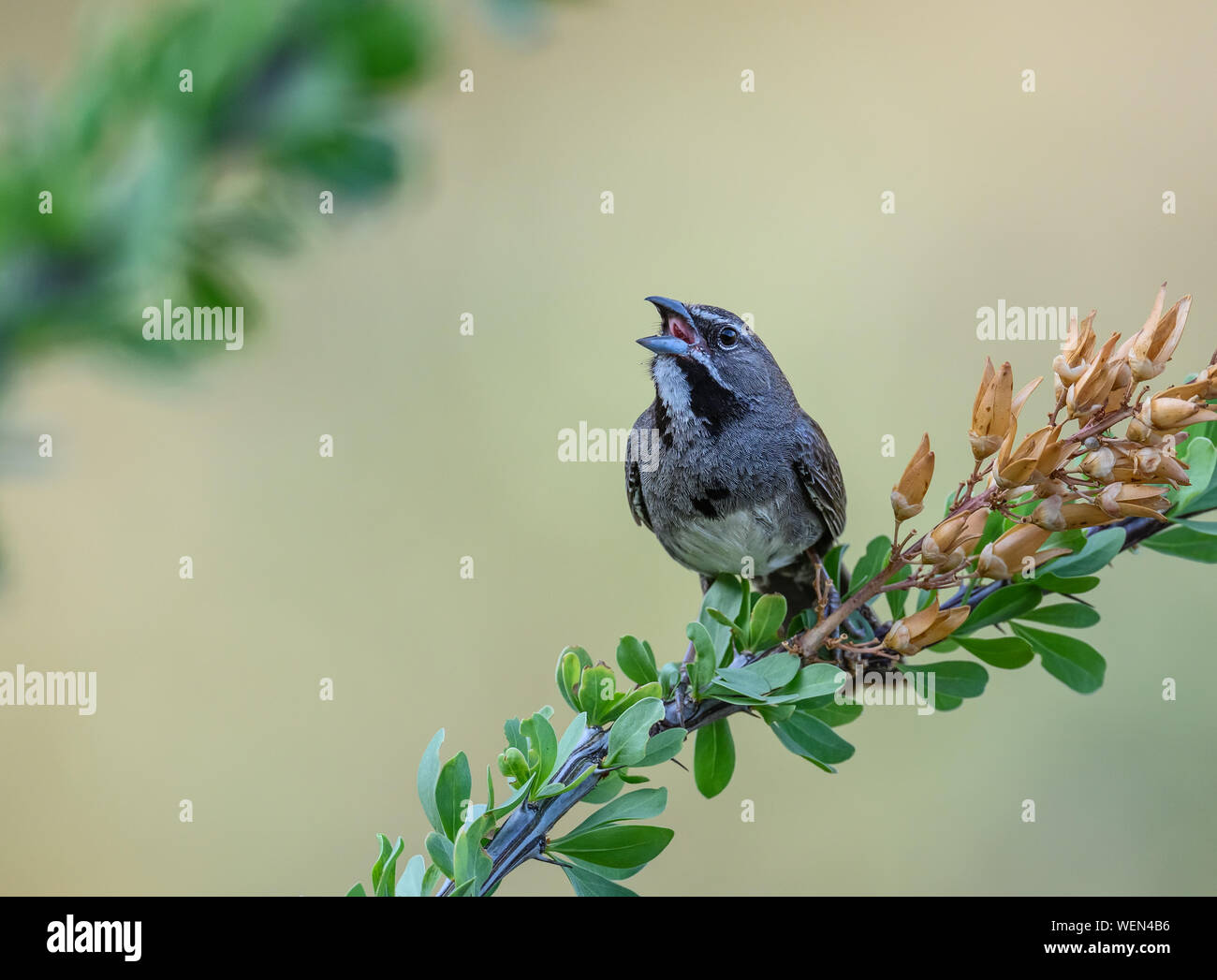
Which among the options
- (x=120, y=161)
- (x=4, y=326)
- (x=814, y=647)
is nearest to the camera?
(x=4, y=326)

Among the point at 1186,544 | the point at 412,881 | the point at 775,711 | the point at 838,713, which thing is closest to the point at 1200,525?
the point at 1186,544

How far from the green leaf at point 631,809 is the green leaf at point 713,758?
1.05 ft

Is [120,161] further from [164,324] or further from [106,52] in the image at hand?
[164,324]

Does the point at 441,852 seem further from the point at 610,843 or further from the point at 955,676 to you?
the point at 955,676

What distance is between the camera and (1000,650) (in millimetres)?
1644

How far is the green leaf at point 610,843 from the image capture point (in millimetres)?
1385

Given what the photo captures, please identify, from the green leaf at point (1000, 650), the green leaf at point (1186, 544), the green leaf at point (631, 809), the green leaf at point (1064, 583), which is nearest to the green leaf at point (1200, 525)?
the green leaf at point (1186, 544)

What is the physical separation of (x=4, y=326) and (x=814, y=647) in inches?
45.0

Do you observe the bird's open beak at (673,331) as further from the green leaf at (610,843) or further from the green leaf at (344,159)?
the green leaf at (344,159)

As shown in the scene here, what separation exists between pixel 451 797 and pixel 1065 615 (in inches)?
39.1

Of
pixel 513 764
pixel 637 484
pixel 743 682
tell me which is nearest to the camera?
pixel 513 764

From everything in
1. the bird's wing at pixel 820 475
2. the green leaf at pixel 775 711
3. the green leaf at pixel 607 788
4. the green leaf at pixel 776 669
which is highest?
the bird's wing at pixel 820 475

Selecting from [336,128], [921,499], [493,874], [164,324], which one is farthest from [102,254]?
[921,499]

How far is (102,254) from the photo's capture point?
2.53ft
